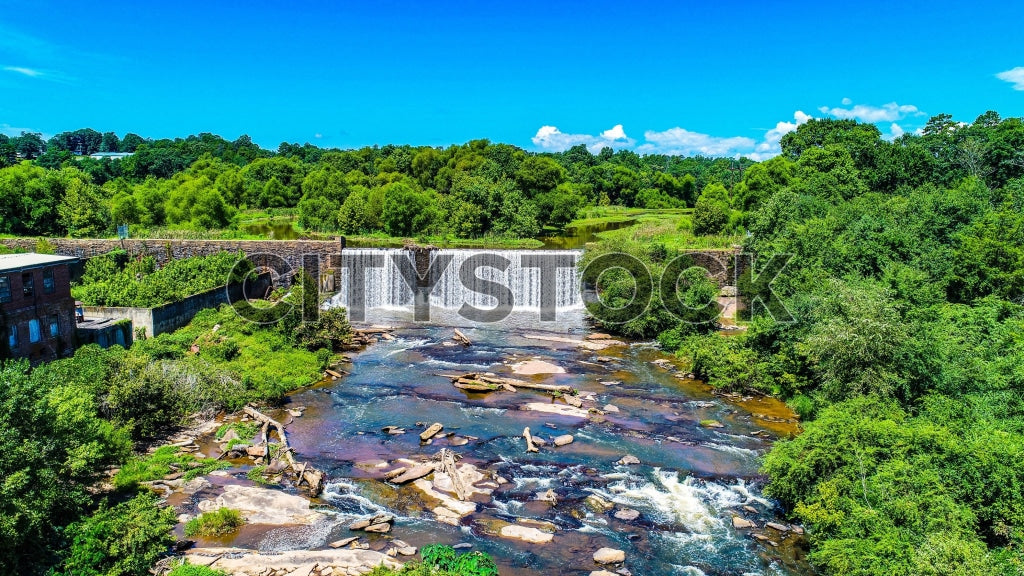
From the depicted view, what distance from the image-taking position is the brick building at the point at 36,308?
27797 millimetres

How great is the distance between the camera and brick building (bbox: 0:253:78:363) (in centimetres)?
2780

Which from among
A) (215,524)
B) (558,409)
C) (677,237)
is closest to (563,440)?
(558,409)

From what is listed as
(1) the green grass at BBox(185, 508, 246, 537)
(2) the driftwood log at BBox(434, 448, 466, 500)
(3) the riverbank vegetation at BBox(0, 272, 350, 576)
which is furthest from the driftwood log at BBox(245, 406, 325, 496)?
(2) the driftwood log at BBox(434, 448, 466, 500)

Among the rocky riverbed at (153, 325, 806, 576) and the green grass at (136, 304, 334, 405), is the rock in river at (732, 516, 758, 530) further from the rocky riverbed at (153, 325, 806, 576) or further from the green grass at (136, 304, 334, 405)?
the green grass at (136, 304, 334, 405)

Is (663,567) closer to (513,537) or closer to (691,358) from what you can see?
(513,537)

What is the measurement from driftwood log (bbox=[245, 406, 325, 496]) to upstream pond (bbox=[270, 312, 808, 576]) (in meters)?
0.45

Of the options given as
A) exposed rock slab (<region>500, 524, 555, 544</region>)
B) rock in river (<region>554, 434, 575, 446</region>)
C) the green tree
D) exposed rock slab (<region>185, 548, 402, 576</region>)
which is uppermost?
the green tree

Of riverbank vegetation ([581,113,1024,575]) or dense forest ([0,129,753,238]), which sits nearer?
riverbank vegetation ([581,113,1024,575])

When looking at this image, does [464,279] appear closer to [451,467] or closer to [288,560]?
[451,467]

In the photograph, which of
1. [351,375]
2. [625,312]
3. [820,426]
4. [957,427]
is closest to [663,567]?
[820,426]

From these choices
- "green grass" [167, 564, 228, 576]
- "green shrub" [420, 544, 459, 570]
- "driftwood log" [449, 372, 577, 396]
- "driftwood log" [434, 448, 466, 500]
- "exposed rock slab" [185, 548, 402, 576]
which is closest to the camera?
"green grass" [167, 564, 228, 576]

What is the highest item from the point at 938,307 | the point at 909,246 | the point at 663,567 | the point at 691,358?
the point at 909,246

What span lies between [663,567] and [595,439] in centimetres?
873

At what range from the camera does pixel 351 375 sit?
34594mm
